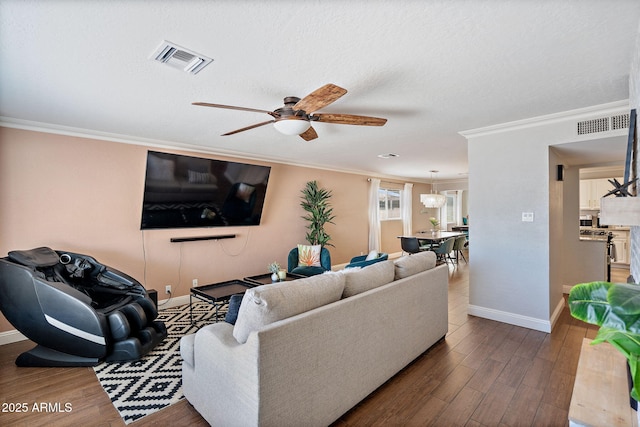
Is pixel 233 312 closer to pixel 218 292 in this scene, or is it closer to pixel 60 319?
pixel 218 292

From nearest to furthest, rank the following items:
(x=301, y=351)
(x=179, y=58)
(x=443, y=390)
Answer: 1. (x=301, y=351)
2. (x=179, y=58)
3. (x=443, y=390)

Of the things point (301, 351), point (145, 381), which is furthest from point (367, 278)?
point (145, 381)

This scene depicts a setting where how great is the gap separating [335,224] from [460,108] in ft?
13.5

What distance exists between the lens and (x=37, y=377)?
2.48 m

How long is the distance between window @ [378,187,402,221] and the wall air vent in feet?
16.8

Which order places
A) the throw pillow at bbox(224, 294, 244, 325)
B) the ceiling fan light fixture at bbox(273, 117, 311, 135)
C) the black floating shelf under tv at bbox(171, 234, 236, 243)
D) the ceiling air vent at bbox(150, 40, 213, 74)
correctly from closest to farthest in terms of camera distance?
1. the ceiling air vent at bbox(150, 40, 213, 74)
2. the throw pillow at bbox(224, 294, 244, 325)
3. the ceiling fan light fixture at bbox(273, 117, 311, 135)
4. the black floating shelf under tv at bbox(171, 234, 236, 243)

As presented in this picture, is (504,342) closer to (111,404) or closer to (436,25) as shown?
(436,25)

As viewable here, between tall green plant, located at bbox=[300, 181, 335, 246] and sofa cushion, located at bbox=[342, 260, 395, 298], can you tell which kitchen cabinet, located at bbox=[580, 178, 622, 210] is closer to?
tall green plant, located at bbox=[300, 181, 335, 246]

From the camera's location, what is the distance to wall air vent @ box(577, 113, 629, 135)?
275cm

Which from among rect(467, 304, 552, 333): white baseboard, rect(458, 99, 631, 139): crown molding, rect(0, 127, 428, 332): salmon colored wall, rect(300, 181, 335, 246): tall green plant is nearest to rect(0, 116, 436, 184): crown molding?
rect(0, 127, 428, 332): salmon colored wall

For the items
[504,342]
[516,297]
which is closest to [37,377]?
[504,342]

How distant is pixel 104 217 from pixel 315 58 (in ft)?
11.1

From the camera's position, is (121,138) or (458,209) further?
(458,209)

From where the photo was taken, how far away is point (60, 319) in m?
2.54
